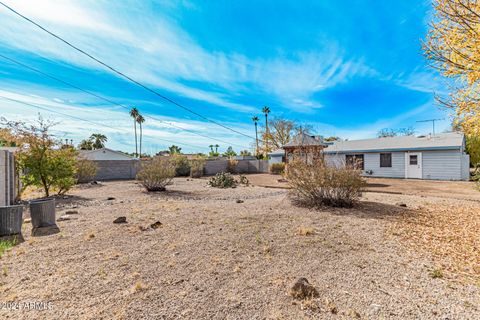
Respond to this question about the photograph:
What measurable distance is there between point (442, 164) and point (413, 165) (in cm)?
166

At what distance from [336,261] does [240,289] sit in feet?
5.37

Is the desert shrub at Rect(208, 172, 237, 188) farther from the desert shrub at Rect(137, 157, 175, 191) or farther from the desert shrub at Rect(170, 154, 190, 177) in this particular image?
the desert shrub at Rect(170, 154, 190, 177)

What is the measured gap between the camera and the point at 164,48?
392 inches

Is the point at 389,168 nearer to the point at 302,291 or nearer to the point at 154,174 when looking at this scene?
the point at 154,174

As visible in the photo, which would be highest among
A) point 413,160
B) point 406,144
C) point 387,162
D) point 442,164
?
point 406,144

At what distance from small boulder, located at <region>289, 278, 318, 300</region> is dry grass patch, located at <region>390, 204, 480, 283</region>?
1.81 m

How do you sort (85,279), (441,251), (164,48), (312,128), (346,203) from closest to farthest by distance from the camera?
1. (85,279)
2. (441,251)
3. (346,203)
4. (164,48)
5. (312,128)

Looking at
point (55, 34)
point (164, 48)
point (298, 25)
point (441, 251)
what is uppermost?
point (298, 25)

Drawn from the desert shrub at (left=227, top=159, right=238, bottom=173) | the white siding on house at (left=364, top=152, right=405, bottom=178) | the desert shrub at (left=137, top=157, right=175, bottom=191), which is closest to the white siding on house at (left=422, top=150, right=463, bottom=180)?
the white siding on house at (left=364, top=152, right=405, bottom=178)

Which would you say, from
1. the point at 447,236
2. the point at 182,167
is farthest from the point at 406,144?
the point at 182,167

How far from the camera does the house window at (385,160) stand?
59.5 ft

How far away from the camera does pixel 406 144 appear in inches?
692

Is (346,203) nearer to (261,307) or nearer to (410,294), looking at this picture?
(410,294)

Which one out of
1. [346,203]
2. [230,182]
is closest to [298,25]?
[346,203]
